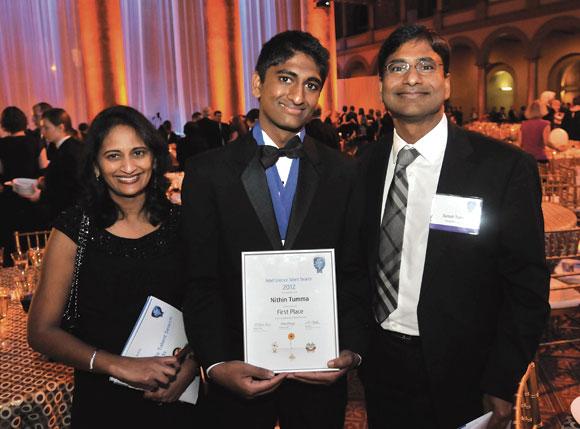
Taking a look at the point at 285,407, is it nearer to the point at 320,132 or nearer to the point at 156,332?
the point at 156,332

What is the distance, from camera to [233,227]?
66.9 inches

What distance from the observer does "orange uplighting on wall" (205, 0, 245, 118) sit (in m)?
13.6

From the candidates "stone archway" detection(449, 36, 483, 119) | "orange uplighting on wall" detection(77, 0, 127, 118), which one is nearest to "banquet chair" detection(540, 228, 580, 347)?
"orange uplighting on wall" detection(77, 0, 127, 118)

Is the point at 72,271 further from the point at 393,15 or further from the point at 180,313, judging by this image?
the point at 393,15

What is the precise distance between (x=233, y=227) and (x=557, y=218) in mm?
3332

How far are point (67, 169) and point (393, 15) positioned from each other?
25166 mm

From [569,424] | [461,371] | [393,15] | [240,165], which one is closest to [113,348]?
[240,165]

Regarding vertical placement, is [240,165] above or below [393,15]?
below

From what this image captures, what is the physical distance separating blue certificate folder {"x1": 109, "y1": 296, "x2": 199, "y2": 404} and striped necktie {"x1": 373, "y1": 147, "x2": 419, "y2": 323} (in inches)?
29.4

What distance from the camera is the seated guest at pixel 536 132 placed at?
720cm

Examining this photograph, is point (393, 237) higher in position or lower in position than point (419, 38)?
lower

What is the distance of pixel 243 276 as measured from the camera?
5.08 feet

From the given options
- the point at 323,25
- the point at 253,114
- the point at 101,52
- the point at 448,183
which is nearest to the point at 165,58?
the point at 101,52

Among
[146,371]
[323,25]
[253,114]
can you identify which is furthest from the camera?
[323,25]
